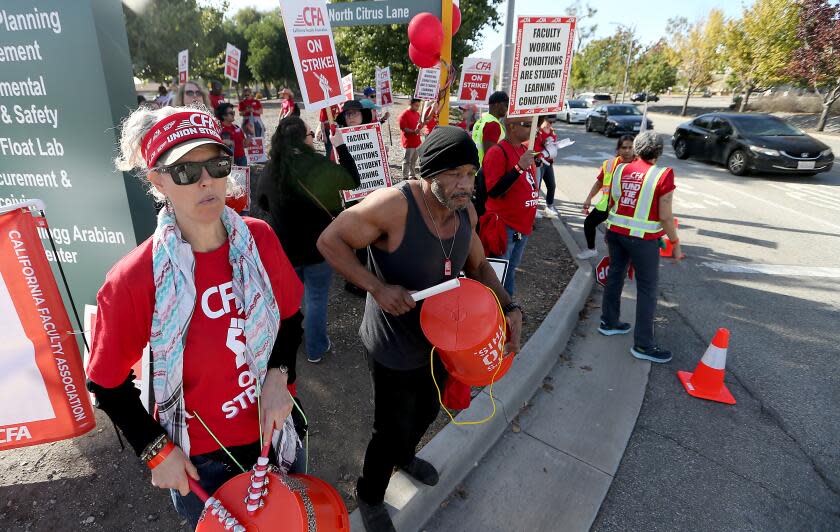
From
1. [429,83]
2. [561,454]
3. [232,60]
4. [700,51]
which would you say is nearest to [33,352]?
[561,454]

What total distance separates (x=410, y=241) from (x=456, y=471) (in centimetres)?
165

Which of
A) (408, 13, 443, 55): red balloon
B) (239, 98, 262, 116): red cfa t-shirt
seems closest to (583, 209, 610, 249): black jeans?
(408, 13, 443, 55): red balloon

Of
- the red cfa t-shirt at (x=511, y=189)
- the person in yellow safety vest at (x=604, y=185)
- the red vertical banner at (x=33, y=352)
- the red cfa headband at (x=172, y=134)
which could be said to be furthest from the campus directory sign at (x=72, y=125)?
the person in yellow safety vest at (x=604, y=185)

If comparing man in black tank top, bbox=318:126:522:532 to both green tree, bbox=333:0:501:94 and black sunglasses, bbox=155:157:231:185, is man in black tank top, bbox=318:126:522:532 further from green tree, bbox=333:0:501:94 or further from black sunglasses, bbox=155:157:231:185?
green tree, bbox=333:0:501:94

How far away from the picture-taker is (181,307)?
134cm

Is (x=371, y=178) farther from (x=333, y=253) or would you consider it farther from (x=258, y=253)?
(x=258, y=253)

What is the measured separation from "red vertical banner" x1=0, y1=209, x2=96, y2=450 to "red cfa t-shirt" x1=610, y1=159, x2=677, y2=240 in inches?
159

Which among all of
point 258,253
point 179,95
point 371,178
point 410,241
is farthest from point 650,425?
point 179,95

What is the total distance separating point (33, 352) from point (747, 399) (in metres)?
4.84

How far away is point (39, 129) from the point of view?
8.84 feet

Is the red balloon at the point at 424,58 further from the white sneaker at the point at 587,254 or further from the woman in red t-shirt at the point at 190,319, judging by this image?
the woman in red t-shirt at the point at 190,319

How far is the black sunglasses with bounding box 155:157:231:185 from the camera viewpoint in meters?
1.35

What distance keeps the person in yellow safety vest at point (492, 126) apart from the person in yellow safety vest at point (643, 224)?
139 centimetres

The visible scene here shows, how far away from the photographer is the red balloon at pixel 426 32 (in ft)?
20.8
